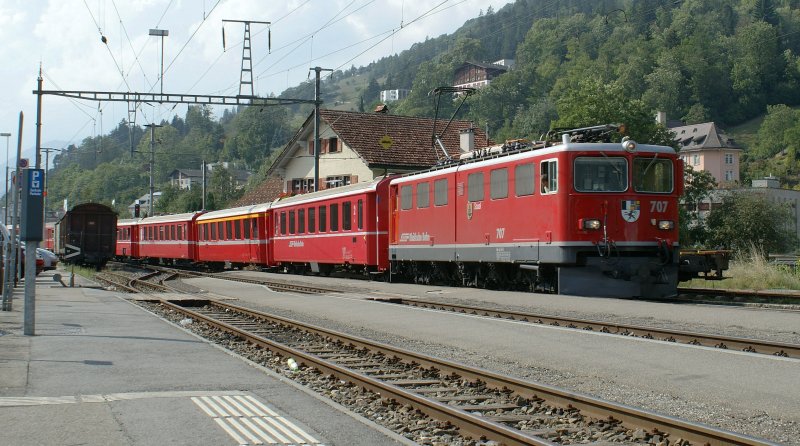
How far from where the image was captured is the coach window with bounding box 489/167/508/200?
2006 cm

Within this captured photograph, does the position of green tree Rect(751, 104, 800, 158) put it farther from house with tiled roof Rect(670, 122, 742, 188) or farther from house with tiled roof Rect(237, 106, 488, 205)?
house with tiled roof Rect(237, 106, 488, 205)

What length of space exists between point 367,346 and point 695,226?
122 feet

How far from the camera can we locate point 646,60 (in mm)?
157750

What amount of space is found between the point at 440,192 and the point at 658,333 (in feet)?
37.7

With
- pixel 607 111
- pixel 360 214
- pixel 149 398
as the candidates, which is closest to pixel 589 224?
pixel 360 214

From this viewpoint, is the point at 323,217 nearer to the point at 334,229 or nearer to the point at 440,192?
the point at 334,229

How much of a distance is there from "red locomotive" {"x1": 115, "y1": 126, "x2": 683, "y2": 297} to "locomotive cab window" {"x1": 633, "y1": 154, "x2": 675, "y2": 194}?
2 cm

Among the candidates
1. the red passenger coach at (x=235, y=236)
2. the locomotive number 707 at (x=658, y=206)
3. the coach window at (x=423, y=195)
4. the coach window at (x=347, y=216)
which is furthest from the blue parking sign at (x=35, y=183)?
the red passenger coach at (x=235, y=236)

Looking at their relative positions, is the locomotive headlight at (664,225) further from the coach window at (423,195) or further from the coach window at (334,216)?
the coach window at (334,216)

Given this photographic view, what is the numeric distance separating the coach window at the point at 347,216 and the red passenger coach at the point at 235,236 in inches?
342

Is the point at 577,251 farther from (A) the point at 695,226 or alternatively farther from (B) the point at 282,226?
(A) the point at 695,226

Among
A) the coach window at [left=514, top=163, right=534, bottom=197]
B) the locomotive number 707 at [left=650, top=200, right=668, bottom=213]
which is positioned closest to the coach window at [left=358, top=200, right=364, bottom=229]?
the coach window at [left=514, top=163, right=534, bottom=197]

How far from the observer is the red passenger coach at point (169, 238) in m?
46.8

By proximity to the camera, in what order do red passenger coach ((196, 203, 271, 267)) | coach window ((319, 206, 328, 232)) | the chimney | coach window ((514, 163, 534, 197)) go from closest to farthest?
coach window ((514, 163, 534, 197)) < coach window ((319, 206, 328, 232)) < red passenger coach ((196, 203, 271, 267)) < the chimney
